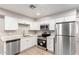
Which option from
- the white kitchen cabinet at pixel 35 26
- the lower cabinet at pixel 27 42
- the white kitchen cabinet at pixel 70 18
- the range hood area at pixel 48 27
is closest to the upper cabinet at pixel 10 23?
the range hood area at pixel 48 27

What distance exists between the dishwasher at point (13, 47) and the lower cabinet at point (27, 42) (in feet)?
0.81

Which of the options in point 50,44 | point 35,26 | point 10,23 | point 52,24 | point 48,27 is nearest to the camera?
point 10,23

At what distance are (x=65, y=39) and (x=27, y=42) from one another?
5.97 feet

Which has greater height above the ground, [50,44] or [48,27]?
[48,27]

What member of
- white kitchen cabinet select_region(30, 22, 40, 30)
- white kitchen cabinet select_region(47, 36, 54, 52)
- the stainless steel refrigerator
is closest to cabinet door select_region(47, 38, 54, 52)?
white kitchen cabinet select_region(47, 36, 54, 52)

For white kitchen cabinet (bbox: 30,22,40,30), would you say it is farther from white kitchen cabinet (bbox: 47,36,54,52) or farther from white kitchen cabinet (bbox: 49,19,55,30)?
white kitchen cabinet (bbox: 47,36,54,52)

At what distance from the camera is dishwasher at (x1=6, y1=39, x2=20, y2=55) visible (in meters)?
2.25

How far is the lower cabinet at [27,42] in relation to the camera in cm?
295

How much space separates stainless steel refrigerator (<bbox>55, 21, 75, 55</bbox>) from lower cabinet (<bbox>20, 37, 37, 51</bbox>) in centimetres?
142

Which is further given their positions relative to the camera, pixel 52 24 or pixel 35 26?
pixel 35 26

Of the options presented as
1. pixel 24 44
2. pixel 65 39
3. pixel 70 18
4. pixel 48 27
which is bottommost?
pixel 24 44

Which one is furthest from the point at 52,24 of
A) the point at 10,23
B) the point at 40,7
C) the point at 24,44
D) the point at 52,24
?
the point at 10,23

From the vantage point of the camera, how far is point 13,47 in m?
2.46

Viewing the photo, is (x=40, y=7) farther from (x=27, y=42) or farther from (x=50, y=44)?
(x=27, y=42)
